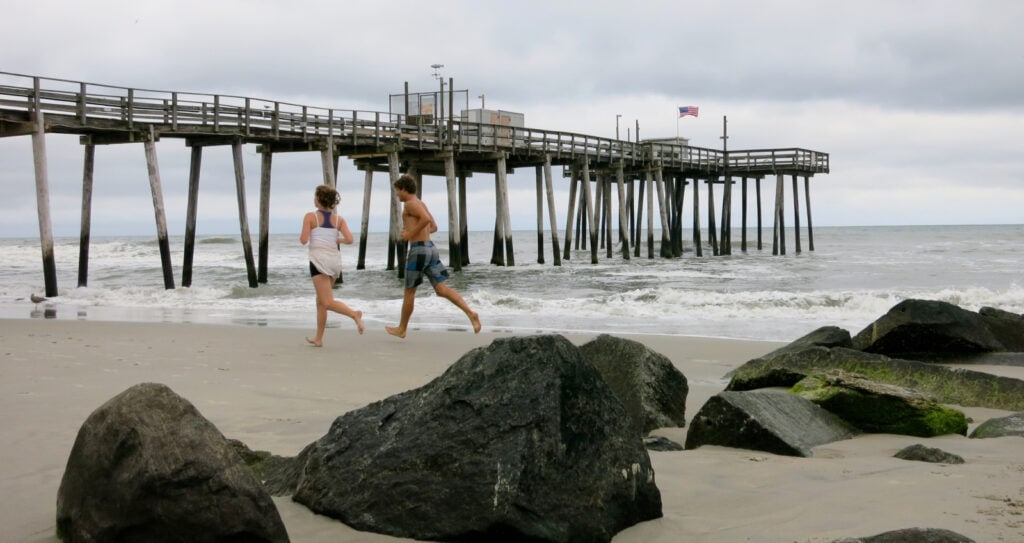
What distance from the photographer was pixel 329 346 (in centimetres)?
937

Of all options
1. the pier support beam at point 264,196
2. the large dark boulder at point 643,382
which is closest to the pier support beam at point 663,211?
the pier support beam at point 264,196

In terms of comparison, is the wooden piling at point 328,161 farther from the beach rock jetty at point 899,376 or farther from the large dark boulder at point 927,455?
the large dark boulder at point 927,455

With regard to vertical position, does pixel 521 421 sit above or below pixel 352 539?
above

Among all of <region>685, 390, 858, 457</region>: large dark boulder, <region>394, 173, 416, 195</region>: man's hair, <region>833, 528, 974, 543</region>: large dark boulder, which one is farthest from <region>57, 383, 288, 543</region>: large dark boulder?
<region>394, 173, 416, 195</region>: man's hair

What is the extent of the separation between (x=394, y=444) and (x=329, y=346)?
6.03 meters

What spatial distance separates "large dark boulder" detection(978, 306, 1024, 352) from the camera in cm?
961

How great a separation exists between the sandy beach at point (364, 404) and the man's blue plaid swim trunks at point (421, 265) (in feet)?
2.29

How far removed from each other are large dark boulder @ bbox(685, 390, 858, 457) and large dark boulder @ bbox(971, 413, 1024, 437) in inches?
29.5

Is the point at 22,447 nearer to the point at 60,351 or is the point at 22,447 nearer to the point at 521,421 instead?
the point at 521,421

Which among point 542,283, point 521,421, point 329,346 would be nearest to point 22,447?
point 521,421

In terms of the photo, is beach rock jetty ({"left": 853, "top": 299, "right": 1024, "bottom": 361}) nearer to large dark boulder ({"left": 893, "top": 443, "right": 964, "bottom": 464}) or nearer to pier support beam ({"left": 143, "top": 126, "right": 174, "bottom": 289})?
large dark boulder ({"left": 893, "top": 443, "right": 964, "bottom": 464})

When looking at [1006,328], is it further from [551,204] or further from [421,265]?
[551,204]

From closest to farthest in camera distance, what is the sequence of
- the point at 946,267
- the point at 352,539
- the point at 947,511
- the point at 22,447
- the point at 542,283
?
the point at 352,539 < the point at 947,511 < the point at 22,447 < the point at 542,283 < the point at 946,267

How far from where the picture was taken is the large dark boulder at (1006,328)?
378 inches
